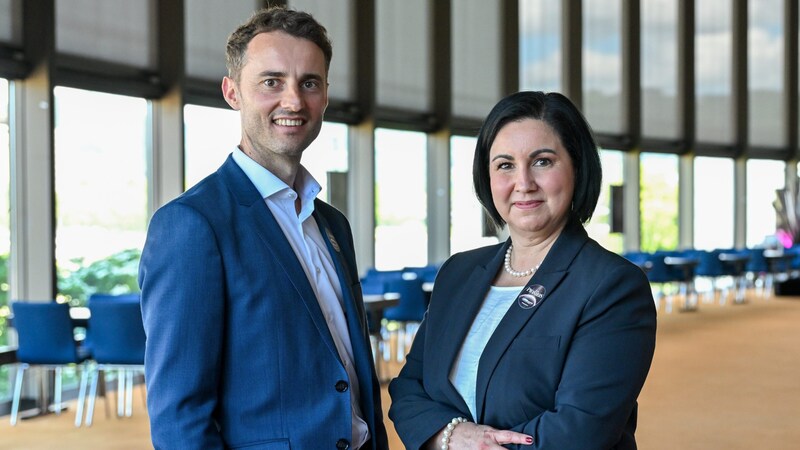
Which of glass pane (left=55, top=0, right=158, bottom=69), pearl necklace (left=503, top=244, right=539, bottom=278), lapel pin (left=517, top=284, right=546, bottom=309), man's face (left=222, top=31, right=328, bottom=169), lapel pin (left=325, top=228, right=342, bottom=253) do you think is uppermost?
glass pane (left=55, top=0, right=158, bottom=69)

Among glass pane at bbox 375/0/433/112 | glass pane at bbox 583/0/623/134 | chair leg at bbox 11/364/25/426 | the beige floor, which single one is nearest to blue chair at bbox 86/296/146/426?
the beige floor

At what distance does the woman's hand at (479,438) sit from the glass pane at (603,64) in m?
16.8

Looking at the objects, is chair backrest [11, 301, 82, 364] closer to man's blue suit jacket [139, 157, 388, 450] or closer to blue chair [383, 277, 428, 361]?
blue chair [383, 277, 428, 361]

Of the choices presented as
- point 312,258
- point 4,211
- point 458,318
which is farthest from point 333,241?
point 4,211

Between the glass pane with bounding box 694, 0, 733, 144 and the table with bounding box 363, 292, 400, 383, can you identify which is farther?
the glass pane with bounding box 694, 0, 733, 144

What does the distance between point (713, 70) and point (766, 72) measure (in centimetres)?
225

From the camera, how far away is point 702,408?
7.44 metres

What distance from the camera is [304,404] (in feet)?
6.62

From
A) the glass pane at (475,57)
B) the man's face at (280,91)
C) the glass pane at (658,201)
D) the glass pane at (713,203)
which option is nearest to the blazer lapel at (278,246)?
the man's face at (280,91)

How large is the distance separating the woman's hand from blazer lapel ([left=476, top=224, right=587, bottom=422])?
48mm

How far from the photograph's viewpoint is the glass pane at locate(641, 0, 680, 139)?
2002 cm

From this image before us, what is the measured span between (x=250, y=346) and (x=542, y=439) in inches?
24.9

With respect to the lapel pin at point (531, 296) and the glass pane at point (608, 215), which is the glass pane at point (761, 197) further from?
the lapel pin at point (531, 296)

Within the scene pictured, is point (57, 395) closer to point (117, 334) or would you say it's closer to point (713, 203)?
point (117, 334)
